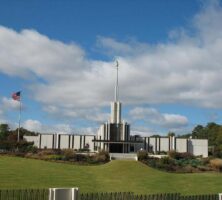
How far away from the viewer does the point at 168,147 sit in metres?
92.3

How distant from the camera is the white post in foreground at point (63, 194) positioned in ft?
40.0

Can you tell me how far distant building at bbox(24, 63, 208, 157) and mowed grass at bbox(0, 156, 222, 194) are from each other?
A: 40188 millimetres

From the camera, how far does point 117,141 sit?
87000mm

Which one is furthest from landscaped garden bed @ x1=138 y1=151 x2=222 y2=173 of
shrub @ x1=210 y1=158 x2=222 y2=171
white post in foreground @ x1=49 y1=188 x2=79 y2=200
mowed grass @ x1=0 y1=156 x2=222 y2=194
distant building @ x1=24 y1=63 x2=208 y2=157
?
white post in foreground @ x1=49 y1=188 x2=79 y2=200

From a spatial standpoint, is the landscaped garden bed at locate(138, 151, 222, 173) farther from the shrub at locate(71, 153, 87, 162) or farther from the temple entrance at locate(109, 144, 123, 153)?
the temple entrance at locate(109, 144, 123, 153)

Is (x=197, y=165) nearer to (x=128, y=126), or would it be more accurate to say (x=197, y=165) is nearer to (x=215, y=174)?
(x=215, y=174)

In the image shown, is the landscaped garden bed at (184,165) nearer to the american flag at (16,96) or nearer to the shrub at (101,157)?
the shrub at (101,157)

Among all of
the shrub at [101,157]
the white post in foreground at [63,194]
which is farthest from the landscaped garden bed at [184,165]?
the white post in foreground at [63,194]

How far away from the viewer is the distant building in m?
87.4

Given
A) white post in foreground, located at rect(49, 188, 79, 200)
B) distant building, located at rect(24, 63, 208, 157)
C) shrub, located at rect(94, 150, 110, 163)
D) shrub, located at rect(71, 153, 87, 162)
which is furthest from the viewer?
distant building, located at rect(24, 63, 208, 157)

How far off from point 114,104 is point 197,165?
3634 centimetres

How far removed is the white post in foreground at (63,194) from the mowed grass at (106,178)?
67.8ft

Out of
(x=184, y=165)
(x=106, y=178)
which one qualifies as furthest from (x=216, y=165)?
(x=106, y=178)

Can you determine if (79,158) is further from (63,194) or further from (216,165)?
(63,194)
